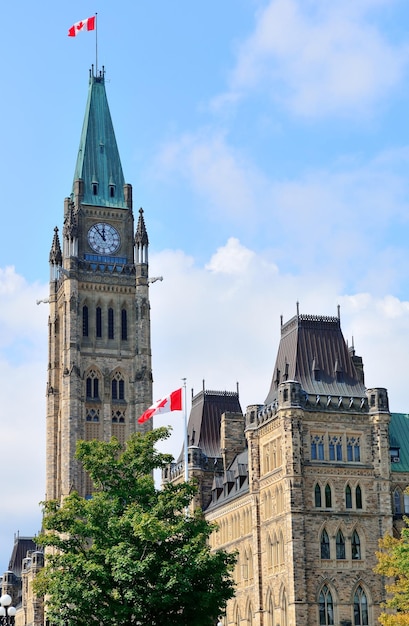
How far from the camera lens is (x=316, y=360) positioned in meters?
90.2

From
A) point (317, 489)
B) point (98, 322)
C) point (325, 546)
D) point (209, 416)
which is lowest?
point (325, 546)

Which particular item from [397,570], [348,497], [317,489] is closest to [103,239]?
[317,489]

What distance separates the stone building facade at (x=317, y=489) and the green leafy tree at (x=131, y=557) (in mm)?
22208

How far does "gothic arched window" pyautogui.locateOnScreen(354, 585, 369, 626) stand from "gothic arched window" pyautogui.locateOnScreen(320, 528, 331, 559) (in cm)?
320

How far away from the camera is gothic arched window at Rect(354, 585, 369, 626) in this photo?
83.5m

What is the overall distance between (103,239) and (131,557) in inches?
4106

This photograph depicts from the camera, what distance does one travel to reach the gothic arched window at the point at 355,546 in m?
84.7

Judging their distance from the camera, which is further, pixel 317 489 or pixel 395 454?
pixel 395 454

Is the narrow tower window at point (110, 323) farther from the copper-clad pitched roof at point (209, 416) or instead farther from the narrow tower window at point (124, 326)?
the copper-clad pitched roof at point (209, 416)

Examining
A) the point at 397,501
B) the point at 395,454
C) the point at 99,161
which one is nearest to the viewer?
the point at 397,501

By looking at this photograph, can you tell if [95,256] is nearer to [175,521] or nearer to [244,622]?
[244,622]

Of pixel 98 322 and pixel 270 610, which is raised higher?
pixel 98 322

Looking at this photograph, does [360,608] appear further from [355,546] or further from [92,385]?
[92,385]

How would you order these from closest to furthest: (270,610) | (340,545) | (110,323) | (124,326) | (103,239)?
(340,545)
(270,610)
(110,323)
(124,326)
(103,239)
